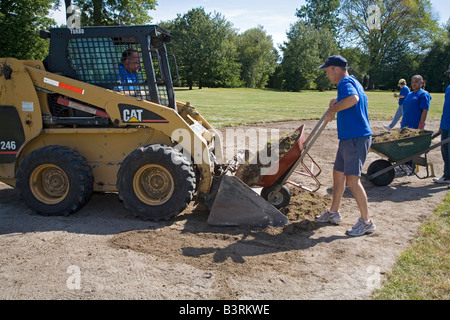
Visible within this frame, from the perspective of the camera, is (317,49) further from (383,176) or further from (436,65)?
(383,176)

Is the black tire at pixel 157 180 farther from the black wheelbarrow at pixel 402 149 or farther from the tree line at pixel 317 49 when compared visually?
the tree line at pixel 317 49

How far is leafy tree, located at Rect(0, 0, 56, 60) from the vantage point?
23266 millimetres

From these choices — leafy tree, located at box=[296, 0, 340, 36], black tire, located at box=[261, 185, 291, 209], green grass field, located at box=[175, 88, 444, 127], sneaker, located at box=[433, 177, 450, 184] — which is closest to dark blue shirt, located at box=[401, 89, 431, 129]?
sneaker, located at box=[433, 177, 450, 184]

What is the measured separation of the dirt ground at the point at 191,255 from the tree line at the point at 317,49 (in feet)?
134

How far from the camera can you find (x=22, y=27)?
77.9ft

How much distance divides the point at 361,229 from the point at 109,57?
4.10 metres

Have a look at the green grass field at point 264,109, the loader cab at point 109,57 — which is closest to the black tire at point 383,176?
the loader cab at point 109,57

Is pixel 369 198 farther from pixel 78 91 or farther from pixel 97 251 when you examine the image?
pixel 78 91

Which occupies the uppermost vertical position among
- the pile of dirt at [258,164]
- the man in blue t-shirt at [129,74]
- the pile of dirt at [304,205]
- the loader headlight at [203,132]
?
the man in blue t-shirt at [129,74]

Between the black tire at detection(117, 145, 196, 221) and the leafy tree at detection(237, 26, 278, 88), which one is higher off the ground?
the leafy tree at detection(237, 26, 278, 88)

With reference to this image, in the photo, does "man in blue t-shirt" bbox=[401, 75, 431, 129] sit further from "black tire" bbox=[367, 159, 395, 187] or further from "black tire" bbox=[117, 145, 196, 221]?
"black tire" bbox=[117, 145, 196, 221]

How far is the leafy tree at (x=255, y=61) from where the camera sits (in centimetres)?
5689

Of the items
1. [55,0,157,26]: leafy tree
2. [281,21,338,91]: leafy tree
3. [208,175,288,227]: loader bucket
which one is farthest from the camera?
[281,21,338,91]: leafy tree

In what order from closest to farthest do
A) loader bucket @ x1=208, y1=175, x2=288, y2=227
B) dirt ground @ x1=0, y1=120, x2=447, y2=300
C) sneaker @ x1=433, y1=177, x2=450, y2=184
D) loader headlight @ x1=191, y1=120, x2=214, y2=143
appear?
1. dirt ground @ x1=0, y1=120, x2=447, y2=300
2. loader bucket @ x1=208, y1=175, x2=288, y2=227
3. loader headlight @ x1=191, y1=120, x2=214, y2=143
4. sneaker @ x1=433, y1=177, x2=450, y2=184
